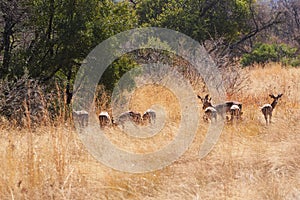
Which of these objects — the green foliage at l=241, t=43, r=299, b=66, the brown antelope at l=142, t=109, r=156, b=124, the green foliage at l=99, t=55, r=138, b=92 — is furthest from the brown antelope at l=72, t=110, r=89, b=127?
the green foliage at l=241, t=43, r=299, b=66

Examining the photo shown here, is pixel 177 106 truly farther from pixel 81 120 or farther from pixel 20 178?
pixel 20 178

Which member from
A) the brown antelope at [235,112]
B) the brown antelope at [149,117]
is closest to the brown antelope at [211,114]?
the brown antelope at [235,112]

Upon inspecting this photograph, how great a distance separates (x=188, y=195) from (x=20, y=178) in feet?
4.47

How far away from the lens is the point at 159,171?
371cm

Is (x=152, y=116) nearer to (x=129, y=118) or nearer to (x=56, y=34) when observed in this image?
(x=129, y=118)

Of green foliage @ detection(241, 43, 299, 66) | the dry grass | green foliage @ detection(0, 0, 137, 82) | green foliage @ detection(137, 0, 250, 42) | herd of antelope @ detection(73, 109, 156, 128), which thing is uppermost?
green foliage @ detection(137, 0, 250, 42)

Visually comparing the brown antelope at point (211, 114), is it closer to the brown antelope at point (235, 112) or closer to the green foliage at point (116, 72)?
the brown antelope at point (235, 112)

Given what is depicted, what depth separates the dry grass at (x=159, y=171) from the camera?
10.6ft

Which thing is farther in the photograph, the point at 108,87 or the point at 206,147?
the point at 108,87

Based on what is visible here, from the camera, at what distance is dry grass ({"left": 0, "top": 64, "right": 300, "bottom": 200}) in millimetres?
3217

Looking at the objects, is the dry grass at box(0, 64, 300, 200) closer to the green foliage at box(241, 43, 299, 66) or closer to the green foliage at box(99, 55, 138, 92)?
the green foliage at box(99, 55, 138, 92)

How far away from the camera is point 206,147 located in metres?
4.29

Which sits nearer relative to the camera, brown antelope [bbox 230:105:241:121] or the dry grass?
the dry grass

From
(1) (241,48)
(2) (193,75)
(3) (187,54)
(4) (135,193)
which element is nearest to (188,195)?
(4) (135,193)
